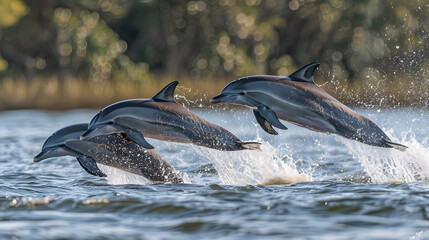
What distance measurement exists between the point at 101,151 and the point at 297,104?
2955 millimetres

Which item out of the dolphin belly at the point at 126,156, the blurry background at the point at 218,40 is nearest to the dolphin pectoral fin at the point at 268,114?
the dolphin belly at the point at 126,156

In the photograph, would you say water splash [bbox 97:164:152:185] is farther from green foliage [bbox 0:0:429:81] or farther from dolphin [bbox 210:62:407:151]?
green foliage [bbox 0:0:429:81]

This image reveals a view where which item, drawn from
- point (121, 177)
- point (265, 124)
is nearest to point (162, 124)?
point (265, 124)

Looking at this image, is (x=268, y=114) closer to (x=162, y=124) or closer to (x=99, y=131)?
(x=162, y=124)

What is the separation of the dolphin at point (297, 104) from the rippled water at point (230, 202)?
58 centimetres

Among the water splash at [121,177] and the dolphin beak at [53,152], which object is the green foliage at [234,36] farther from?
the dolphin beak at [53,152]

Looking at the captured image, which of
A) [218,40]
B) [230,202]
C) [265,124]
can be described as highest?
[218,40]

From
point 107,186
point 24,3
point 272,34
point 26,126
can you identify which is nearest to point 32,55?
point 24,3

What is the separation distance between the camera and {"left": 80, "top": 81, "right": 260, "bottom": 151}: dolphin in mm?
10898

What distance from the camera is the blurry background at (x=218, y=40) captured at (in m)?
49.8

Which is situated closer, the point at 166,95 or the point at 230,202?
the point at 230,202

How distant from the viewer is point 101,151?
1163 cm

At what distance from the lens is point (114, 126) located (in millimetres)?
10930

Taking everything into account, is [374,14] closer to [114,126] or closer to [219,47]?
[219,47]
